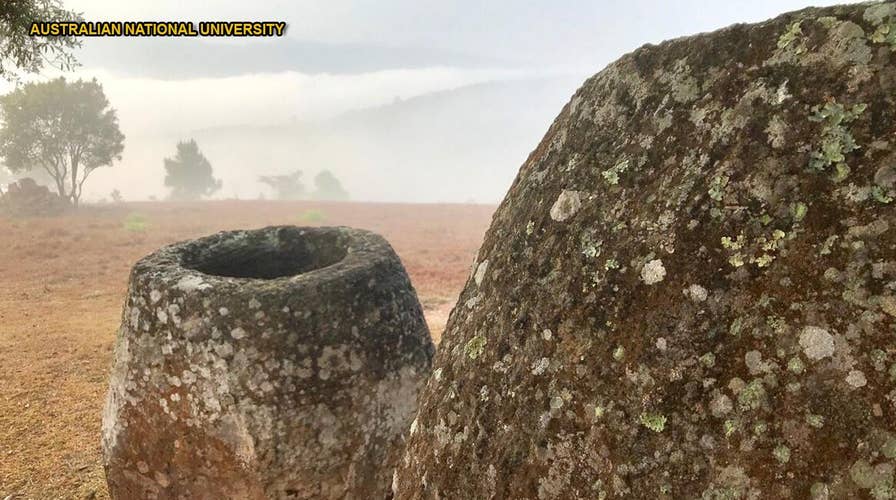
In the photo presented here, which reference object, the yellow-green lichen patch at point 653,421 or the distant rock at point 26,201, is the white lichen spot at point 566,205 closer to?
the yellow-green lichen patch at point 653,421

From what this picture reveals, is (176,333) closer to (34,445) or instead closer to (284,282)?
(284,282)

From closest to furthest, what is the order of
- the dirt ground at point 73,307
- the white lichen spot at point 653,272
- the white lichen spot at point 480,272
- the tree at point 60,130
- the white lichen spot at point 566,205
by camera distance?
the white lichen spot at point 653,272 < the white lichen spot at point 566,205 < the white lichen spot at point 480,272 < the dirt ground at point 73,307 < the tree at point 60,130

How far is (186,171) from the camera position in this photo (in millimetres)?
81188

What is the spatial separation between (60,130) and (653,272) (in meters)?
56.4

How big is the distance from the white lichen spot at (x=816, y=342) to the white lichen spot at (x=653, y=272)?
17.2 inches

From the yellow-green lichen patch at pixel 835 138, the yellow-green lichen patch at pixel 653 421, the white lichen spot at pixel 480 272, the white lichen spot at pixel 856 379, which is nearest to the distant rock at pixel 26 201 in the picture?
the white lichen spot at pixel 480 272

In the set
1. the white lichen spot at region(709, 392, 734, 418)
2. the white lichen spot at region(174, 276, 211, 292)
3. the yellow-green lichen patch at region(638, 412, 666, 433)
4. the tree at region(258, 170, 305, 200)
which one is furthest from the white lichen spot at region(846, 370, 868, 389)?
the tree at region(258, 170, 305, 200)

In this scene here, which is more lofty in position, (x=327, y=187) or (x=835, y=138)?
(x=327, y=187)

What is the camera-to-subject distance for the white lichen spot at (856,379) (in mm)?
1562

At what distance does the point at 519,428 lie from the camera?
2.15m

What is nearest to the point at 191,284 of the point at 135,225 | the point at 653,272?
the point at 653,272

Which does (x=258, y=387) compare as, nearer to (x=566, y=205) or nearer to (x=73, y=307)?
(x=566, y=205)

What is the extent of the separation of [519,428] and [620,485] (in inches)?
16.1

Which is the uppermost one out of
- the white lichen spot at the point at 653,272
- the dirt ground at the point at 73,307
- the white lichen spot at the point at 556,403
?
the white lichen spot at the point at 653,272
